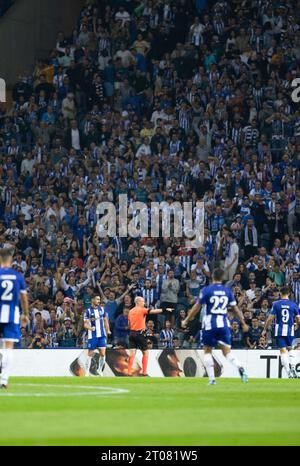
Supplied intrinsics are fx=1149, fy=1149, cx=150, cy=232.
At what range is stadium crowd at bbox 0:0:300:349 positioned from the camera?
30.7 m

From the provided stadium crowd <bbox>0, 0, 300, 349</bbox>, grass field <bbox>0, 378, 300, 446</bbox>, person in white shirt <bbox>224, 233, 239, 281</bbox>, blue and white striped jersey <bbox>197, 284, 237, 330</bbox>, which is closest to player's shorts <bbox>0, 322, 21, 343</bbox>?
grass field <bbox>0, 378, 300, 446</bbox>

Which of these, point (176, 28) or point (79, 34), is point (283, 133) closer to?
point (176, 28)

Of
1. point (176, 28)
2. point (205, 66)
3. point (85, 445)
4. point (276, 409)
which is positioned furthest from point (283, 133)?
point (85, 445)

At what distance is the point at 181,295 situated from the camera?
3077 centimetres

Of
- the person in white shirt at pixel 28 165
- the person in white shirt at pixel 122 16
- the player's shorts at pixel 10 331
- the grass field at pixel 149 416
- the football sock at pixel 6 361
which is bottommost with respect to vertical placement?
the grass field at pixel 149 416

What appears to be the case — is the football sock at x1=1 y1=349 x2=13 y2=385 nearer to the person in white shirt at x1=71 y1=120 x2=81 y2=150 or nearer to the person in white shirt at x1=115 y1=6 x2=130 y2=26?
the person in white shirt at x1=71 y1=120 x2=81 y2=150

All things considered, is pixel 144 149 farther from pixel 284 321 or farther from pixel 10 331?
pixel 10 331

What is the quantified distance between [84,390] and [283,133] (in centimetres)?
1525

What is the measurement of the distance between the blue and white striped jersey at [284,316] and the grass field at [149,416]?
5929 mm

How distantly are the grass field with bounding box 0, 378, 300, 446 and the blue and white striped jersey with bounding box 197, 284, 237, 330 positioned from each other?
126 centimetres

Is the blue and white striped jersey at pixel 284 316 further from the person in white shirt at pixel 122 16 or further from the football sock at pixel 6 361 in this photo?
the person in white shirt at pixel 122 16

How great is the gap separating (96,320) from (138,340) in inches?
44.3

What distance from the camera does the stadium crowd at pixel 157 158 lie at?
101 feet

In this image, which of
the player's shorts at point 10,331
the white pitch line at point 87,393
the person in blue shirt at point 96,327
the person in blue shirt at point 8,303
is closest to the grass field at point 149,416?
the white pitch line at point 87,393
